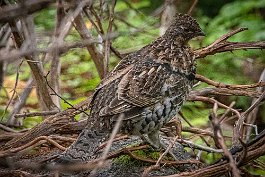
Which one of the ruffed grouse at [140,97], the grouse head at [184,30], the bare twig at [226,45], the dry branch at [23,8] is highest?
the dry branch at [23,8]

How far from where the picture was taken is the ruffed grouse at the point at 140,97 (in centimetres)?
364

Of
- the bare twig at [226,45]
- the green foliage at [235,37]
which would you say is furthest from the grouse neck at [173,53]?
the green foliage at [235,37]

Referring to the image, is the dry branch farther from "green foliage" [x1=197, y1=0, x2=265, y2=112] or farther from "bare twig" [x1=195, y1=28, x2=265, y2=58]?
"green foliage" [x1=197, y1=0, x2=265, y2=112]

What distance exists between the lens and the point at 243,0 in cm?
916

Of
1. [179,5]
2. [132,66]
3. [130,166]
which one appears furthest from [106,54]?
[179,5]

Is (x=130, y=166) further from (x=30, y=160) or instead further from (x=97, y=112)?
(x=30, y=160)

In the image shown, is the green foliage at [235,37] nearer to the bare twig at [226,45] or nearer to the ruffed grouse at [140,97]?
the bare twig at [226,45]

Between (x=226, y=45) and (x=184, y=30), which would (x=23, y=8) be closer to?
(x=184, y=30)

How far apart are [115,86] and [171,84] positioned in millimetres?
343

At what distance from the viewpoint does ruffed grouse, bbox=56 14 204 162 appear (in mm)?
3639

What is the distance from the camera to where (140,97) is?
3.66 metres

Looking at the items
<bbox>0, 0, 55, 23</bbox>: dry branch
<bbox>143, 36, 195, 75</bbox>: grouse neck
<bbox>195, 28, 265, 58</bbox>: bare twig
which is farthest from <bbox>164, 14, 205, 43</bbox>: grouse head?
<bbox>0, 0, 55, 23</bbox>: dry branch

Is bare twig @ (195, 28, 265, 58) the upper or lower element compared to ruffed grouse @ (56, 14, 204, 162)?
upper

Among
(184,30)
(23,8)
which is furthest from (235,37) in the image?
(23,8)
